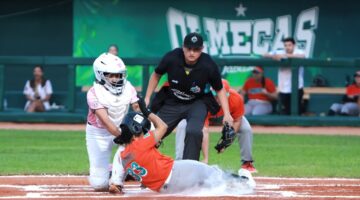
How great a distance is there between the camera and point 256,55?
18422mm

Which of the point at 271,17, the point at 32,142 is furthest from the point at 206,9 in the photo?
the point at 32,142

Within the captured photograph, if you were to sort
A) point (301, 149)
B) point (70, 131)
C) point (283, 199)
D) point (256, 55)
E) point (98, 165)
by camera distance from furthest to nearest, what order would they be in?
1. point (256, 55)
2. point (70, 131)
3. point (301, 149)
4. point (98, 165)
5. point (283, 199)

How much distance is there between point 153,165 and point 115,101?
2.71 ft

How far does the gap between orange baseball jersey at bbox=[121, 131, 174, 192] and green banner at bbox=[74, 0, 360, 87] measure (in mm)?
10758

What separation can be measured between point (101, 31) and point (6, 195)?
1094 cm

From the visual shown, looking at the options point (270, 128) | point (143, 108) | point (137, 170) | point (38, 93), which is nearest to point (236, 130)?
point (143, 108)

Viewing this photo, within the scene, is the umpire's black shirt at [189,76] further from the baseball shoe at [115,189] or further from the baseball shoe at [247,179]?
the baseball shoe at [115,189]

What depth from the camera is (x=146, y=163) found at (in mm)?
7688

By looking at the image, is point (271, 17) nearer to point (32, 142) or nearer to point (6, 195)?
point (32, 142)

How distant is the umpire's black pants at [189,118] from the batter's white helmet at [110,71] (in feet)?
2.82

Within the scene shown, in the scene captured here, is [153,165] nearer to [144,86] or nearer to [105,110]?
[105,110]

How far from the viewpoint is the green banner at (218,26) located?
728 inches

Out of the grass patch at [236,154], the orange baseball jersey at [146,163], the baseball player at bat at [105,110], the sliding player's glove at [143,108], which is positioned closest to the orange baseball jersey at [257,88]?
the grass patch at [236,154]

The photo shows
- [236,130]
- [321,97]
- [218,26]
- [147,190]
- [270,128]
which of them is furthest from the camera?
[218,26]
